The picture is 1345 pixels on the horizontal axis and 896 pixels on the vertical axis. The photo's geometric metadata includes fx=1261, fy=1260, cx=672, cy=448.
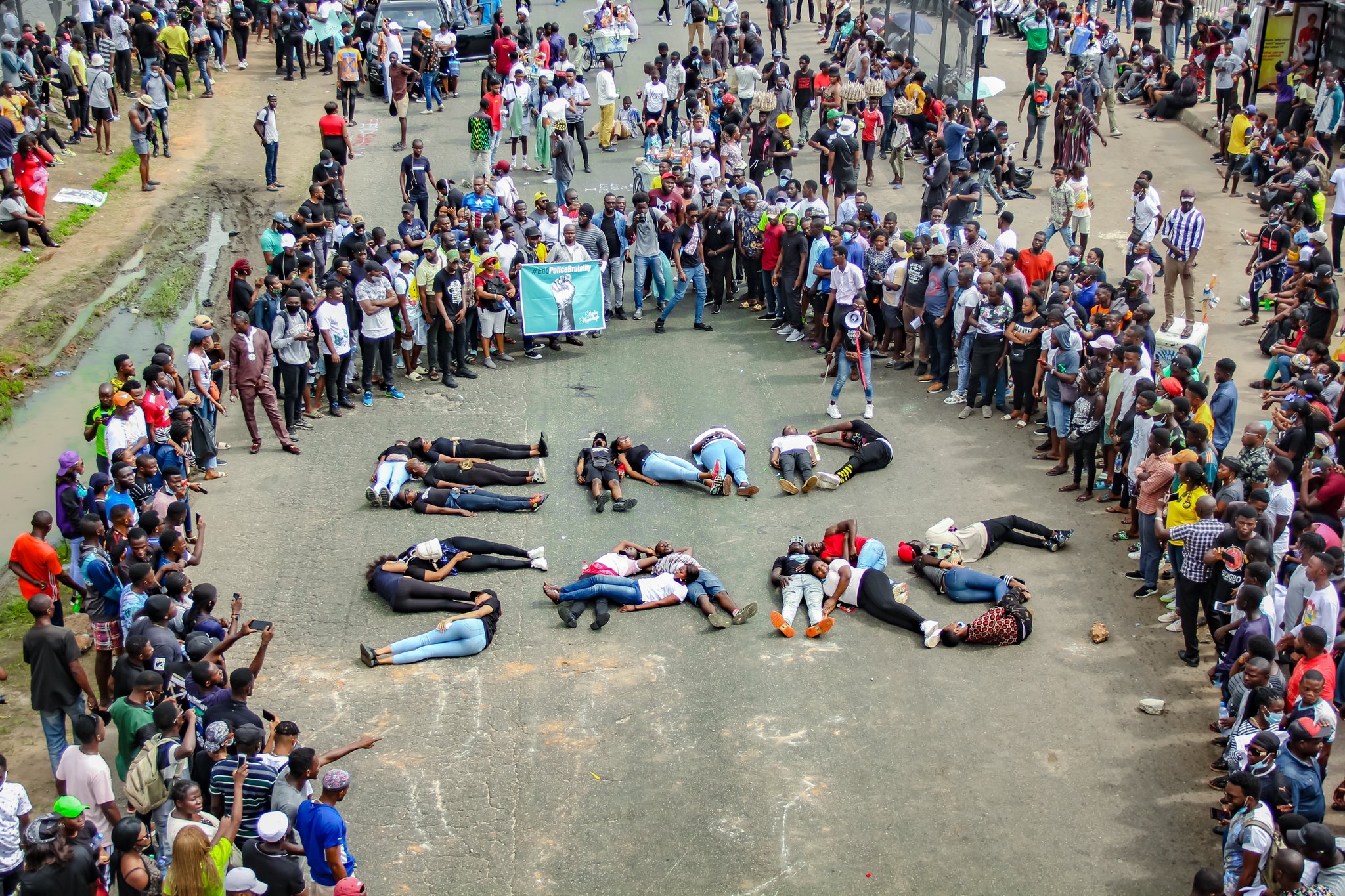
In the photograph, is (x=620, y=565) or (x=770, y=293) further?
(x=770, y=293)

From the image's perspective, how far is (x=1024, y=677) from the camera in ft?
38.1

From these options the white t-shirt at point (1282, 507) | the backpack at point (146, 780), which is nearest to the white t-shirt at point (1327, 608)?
the white t-shirt at point (1282, 507)

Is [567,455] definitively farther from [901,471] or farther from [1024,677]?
[1024,677]

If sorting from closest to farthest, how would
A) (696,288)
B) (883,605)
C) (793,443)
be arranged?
(883,605) < (793,443) < (696,288)

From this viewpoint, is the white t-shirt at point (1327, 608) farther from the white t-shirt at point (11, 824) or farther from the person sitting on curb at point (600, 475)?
the white t-shirt at point (11, 824)

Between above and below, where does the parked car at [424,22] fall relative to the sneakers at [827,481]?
above

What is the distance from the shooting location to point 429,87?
29.6 meters

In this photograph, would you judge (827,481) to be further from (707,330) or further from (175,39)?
(175,39)

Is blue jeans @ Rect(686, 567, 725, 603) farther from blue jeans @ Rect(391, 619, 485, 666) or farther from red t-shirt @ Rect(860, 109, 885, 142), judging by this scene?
red t-shirt @ Rect(860, 109, 885, 142)

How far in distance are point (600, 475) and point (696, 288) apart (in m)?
5.73

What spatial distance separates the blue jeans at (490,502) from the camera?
14.6 meters

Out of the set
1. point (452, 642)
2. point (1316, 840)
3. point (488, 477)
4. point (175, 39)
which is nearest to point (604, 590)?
point (452, 642)

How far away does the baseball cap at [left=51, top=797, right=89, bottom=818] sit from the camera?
8.08 meters

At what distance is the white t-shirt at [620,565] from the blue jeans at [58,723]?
16.7ft
